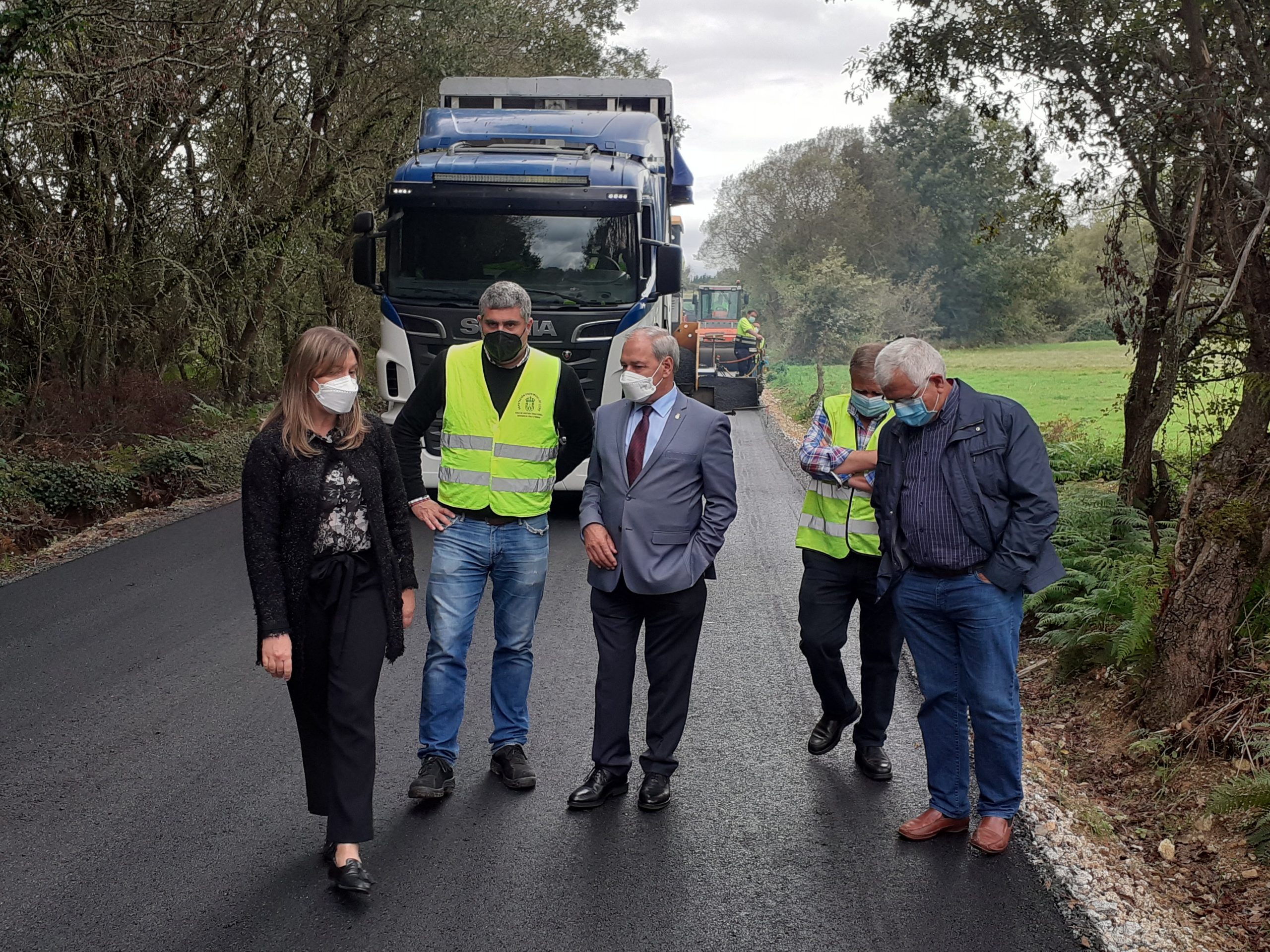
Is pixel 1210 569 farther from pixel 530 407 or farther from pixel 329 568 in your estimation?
pixel 329 568

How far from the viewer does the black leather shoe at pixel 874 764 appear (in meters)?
5.56

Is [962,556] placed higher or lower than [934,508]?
lower

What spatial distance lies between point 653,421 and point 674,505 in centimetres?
38

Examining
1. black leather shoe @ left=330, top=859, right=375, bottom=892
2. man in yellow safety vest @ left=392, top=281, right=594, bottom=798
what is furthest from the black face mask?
black leather shoe @ left=330, top=859, right=375, bottom=892

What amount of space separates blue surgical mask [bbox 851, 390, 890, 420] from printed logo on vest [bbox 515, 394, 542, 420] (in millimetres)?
1435

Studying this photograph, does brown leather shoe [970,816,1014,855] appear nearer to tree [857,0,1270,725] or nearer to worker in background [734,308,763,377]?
tree [857,0,1270,725]

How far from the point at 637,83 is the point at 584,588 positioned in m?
8.33

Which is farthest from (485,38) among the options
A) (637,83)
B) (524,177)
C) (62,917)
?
(62,917)

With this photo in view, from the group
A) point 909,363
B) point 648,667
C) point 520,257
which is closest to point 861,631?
point 648,667

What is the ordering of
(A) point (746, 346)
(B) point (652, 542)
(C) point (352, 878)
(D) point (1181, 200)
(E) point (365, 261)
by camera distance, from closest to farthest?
(C) point (352, 878) → (B) point (652, 542) → (D) point (1181, 200) → (E) point (365, 261) → (A) point (746, 346)

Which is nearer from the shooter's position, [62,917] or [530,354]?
[62,917]

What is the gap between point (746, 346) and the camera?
29.5 m

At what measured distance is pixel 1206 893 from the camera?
14.9 ft

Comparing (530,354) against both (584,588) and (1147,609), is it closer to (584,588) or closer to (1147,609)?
(1147,609)
